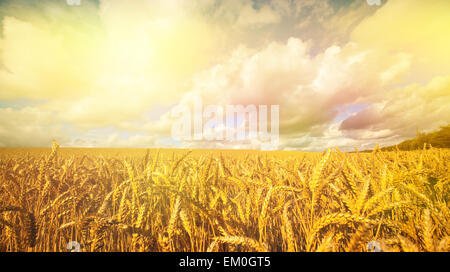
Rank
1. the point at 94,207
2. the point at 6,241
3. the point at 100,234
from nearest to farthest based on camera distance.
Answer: the point at 100,234 → the point at 6,241 → the point at 94,207

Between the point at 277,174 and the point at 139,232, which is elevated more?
the point at 277,174

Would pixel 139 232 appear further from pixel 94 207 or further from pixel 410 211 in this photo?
pixel 410 211

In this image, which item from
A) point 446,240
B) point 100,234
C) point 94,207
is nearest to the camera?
point 446,240

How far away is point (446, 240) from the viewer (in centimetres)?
→ 77

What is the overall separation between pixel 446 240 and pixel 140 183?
189 centimetres
